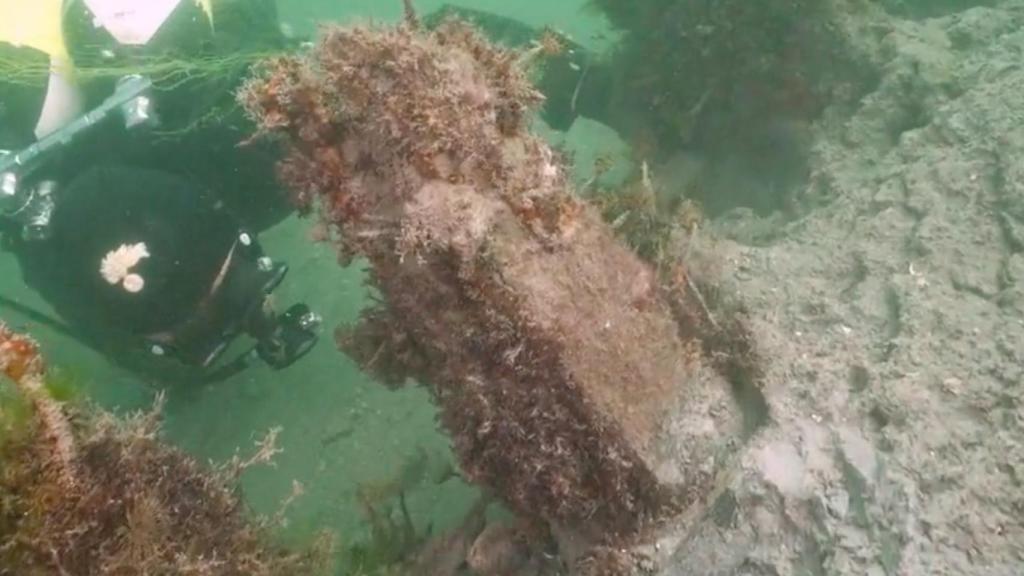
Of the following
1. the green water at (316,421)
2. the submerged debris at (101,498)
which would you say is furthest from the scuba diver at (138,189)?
the submerged debris at (101,498)

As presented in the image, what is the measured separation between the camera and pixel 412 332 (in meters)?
3.41

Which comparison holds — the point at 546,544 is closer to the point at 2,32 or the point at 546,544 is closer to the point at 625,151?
the point at 625,151

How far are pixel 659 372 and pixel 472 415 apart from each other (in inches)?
32.2

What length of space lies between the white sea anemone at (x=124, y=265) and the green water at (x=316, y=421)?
25.9 inches

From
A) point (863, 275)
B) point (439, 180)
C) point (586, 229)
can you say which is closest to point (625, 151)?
point (863, 275)

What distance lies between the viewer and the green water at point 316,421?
18.5 feet

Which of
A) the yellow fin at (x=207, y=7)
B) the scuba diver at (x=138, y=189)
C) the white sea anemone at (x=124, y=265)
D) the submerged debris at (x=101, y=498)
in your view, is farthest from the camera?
the yellow fin at (x=207, y=7)

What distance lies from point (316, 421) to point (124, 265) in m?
2.29

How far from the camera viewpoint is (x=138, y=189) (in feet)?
16.9

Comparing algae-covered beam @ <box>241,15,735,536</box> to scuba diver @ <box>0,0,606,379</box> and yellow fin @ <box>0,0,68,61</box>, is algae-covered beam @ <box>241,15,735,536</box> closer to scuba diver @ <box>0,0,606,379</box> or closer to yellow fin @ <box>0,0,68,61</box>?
scuba diver @ <box>0,0,606,379</box>

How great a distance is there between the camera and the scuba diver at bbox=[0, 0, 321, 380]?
200 inches

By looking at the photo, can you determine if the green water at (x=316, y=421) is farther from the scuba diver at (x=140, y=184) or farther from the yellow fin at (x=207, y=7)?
the yellow fin at (x=207, y=7)

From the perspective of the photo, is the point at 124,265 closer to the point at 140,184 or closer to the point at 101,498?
the point at 140,184

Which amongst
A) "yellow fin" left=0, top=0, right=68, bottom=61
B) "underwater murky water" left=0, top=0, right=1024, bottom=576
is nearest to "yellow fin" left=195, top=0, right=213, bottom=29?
"underwater murky water" left=0, top=0, right=1024, bottom=576
